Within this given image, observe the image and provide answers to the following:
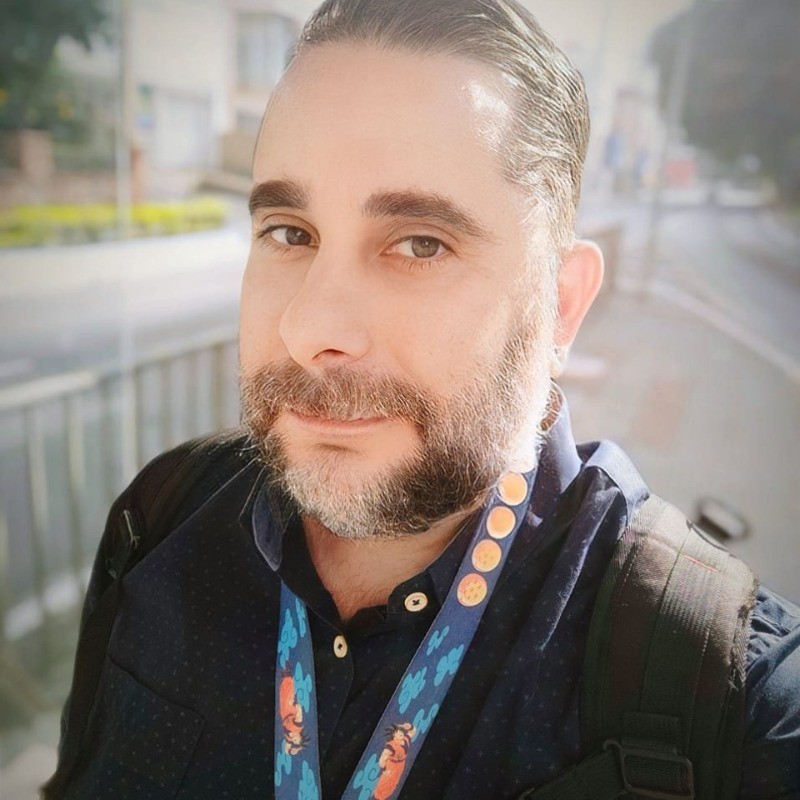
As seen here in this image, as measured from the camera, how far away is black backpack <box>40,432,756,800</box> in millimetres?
823

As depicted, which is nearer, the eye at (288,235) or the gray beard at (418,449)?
the gray beard at (418,449)

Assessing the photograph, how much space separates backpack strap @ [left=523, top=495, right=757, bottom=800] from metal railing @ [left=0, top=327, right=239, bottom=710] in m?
1.62

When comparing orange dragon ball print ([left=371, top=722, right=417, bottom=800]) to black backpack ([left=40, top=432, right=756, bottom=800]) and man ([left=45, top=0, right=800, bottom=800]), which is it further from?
black backpack ([left=40, top=432, right=756, bottom=800])

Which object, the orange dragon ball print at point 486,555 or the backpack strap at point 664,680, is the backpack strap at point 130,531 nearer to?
the orange dragon ball print at point 486,555

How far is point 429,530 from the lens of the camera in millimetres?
1107

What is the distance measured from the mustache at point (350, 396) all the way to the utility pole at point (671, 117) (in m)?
0.93

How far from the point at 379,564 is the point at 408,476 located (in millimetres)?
205

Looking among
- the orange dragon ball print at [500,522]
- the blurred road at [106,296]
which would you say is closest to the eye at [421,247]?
the orange dragon ball print at [500,522]

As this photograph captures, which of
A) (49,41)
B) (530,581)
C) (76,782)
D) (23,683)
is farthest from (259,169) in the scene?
(23,683)

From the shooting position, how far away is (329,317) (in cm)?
92

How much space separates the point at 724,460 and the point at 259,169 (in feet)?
3.90

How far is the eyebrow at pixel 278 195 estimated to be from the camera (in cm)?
99

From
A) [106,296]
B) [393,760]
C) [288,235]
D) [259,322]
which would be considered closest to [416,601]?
[393,760]

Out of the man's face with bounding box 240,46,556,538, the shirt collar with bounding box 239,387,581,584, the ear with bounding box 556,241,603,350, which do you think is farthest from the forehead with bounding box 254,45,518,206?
the shirt collar with bounding box 239,387,581,584
